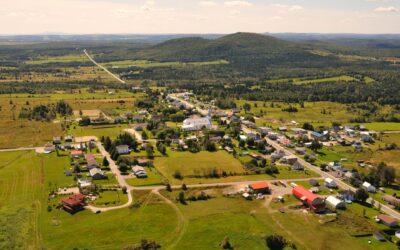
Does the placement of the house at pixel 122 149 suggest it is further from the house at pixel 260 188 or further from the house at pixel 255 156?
the house at pixel 260 188

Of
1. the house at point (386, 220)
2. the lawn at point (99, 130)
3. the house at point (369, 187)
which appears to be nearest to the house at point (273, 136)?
the house at point (369, 187)

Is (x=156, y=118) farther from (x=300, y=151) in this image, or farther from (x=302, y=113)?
(x=302, y=113)

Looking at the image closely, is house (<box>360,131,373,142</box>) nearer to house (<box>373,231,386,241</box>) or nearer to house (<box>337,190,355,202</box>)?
house (<box>337,190,355,202</box>)

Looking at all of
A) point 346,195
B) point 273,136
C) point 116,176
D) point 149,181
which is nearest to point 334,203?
point 346,195

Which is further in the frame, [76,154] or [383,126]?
[383,126]

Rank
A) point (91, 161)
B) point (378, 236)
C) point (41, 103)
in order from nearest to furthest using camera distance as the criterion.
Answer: point (378, 236) → point (91, 161) → point (41, 103)

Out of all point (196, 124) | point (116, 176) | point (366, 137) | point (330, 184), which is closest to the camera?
point (330, 184)

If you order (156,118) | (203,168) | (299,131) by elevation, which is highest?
(156,118)

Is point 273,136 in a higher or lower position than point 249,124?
lower
